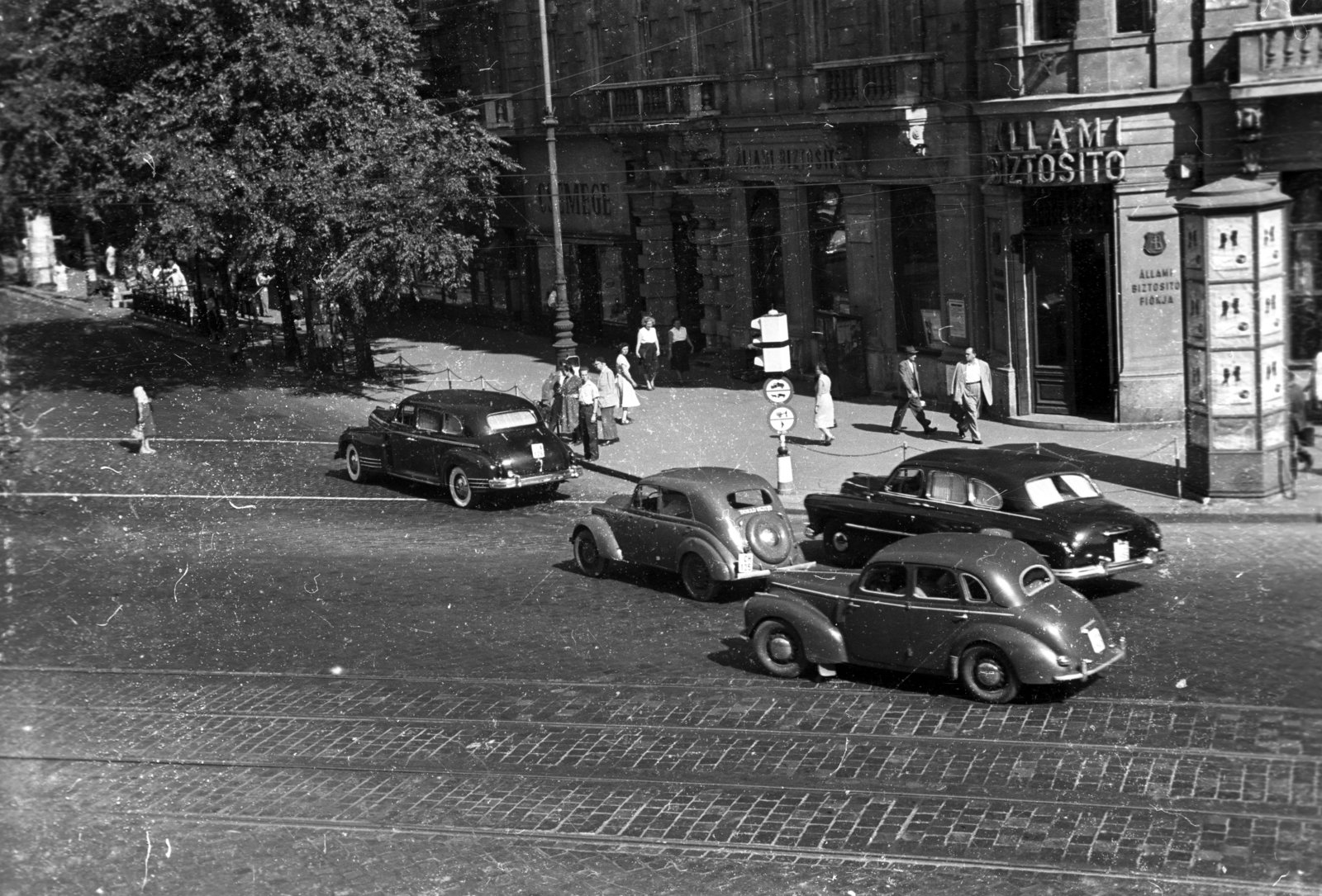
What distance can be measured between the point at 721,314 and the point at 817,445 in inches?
429

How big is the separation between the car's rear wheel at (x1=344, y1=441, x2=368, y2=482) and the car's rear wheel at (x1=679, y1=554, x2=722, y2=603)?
1008 centimetres

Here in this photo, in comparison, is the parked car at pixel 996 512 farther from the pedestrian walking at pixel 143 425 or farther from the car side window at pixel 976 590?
the pedestrian walking at pixel 143 425

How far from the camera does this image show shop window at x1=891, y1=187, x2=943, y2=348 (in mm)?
31859

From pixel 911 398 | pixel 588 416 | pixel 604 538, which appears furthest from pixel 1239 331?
pixel 588 416

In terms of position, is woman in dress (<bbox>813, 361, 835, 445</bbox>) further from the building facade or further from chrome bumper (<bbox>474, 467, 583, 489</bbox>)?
chrome bumper (<bbox>474, 467, 583, 489</bbox>)

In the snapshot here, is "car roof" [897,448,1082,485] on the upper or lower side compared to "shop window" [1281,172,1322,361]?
lower

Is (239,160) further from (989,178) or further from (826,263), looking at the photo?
(989,178)

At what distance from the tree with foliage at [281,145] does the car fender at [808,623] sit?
2067cm

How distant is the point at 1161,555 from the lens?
18.6m


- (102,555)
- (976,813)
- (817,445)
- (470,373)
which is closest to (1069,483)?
(976,813)

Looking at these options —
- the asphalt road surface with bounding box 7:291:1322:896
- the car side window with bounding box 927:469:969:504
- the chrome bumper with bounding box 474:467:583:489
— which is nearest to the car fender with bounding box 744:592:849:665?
the asphalt road surface with bounding box 7:291:1322:896

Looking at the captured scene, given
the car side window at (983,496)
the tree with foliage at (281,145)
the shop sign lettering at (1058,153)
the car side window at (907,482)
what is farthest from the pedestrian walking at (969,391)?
the tree with foliage at (281,145)

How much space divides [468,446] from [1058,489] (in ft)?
33.9

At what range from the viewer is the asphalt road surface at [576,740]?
12.1 m
